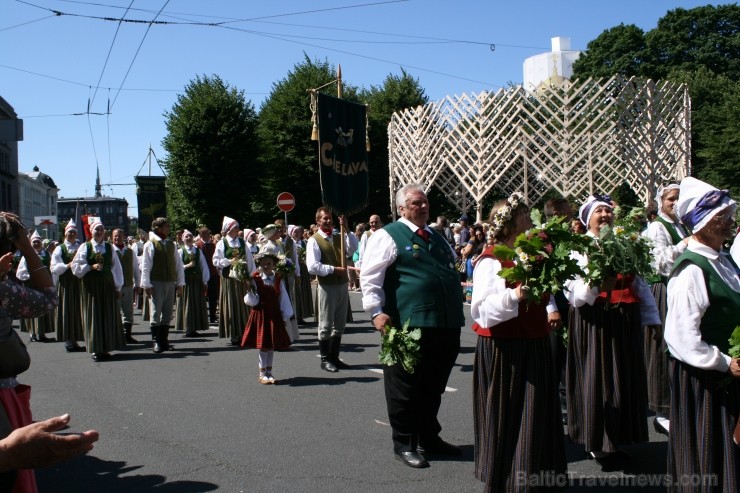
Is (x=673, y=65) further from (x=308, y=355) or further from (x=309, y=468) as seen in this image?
(x=309, y=468)

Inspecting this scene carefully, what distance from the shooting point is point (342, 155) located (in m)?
10.2

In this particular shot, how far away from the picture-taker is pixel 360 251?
15.1m

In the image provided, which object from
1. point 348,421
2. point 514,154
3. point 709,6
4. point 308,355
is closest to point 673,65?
point 709,6

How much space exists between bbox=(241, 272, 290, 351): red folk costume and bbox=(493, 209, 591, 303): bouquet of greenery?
4.75 metres

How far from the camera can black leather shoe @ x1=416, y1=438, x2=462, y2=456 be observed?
5.59 metres

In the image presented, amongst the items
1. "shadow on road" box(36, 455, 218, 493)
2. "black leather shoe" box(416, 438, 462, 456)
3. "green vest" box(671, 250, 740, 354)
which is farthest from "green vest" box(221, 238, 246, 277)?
"green vest" box(671, 250, 740, 354)

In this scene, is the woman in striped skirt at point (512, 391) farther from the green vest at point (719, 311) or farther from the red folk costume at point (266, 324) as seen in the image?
the red folk costume at point (266, 324)

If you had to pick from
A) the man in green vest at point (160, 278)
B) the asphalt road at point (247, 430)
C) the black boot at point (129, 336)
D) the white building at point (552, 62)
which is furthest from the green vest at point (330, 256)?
the white building at point (552, 62)

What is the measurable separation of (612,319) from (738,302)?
1634mm

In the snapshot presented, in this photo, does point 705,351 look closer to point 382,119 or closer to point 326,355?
point 326,355

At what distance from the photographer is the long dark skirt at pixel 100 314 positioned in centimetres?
1041

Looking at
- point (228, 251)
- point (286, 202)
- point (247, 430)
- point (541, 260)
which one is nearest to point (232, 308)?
point (228, 251)

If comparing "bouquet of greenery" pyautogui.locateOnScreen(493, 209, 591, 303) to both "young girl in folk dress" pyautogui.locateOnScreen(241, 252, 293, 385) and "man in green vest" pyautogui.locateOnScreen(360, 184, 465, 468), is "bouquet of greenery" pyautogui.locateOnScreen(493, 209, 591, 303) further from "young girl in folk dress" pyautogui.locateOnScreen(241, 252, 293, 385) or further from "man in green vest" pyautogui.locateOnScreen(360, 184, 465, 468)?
"young girl in folk dress" pyautogui.locateOnScreen(241, 252, 293, 385)

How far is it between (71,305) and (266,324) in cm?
429
